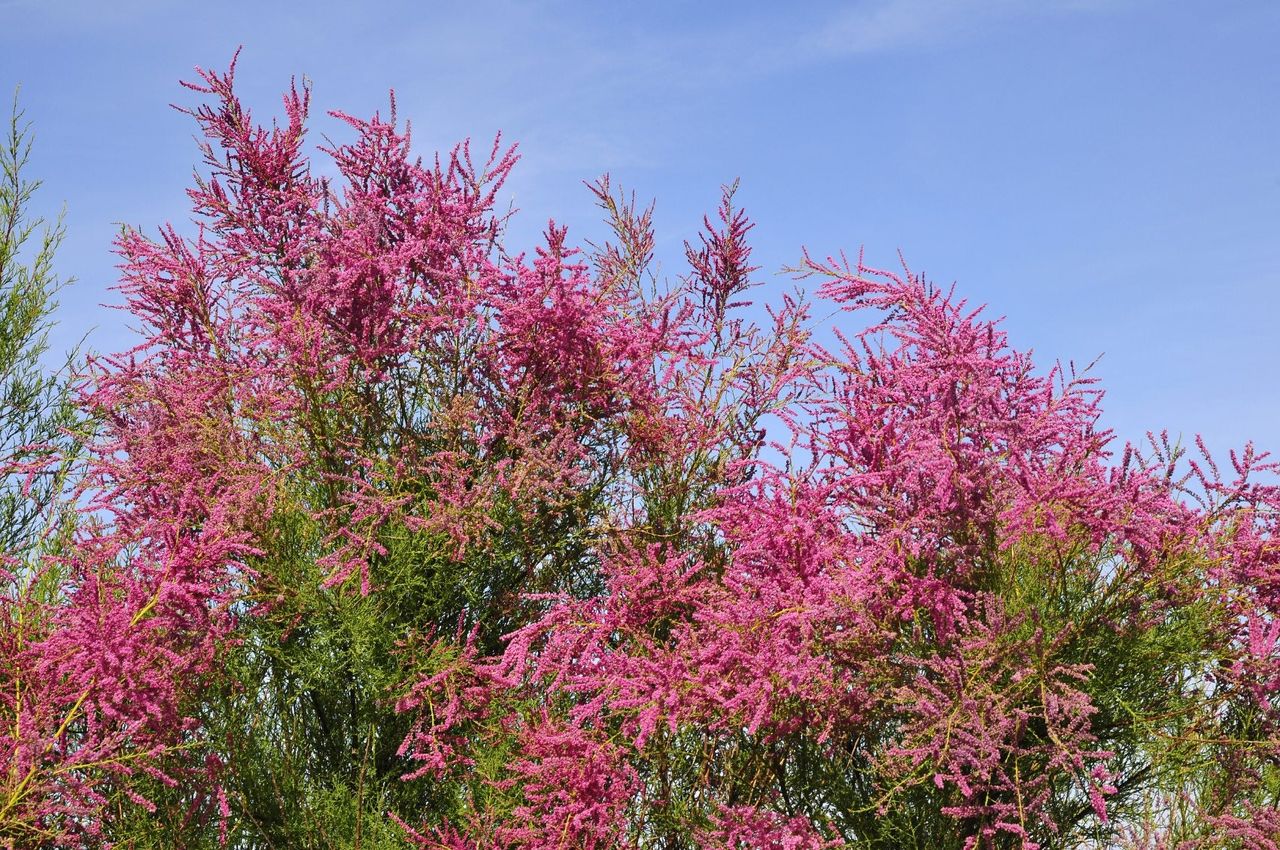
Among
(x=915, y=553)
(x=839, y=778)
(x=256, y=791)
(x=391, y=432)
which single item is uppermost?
(x=391, y=432)

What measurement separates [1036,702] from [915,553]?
0.96 m

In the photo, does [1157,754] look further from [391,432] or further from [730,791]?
[391,432]

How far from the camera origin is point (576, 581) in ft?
27.6

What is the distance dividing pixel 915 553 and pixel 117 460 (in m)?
5.41

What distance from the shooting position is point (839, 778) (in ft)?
22.0

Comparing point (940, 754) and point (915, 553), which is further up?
point (915, 553)

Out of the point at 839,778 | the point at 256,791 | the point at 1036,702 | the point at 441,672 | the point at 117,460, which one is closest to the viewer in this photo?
the point at 1036,702

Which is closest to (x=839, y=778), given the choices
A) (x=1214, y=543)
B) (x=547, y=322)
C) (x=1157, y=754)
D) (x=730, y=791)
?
(x=730, y=791)

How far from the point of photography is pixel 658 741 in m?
7.20

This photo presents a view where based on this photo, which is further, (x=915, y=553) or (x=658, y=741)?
(x=658, y=741)

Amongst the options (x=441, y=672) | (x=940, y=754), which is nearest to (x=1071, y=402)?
(x=940, y=754)

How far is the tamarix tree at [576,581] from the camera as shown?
6234mm

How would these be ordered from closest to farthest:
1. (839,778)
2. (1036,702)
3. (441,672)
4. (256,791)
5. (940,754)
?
(940,754) < (1036,702) < (839,778) < (441,672) < (256,791)

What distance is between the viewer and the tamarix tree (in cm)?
623
